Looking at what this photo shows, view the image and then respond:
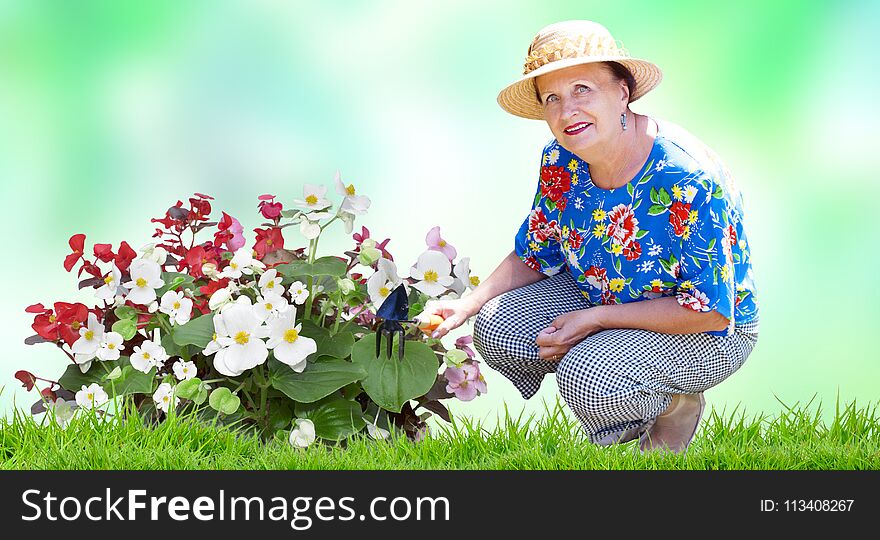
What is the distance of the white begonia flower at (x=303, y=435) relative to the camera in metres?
2.81

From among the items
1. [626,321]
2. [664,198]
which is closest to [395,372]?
[626,321]

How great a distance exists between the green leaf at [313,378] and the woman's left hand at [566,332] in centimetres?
53

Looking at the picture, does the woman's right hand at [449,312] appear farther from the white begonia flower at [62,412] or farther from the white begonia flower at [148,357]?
the white begonia flower at [62,412]

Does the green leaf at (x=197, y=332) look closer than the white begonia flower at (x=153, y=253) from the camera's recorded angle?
Yes

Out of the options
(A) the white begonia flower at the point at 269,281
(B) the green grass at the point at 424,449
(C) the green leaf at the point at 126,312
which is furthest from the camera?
(C) the green leaf at the point at 126,312

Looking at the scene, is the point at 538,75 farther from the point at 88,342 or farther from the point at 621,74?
the point at 88,342

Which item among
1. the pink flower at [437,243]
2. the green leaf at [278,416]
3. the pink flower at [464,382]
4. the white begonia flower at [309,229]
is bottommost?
the green leaf at [278,416]

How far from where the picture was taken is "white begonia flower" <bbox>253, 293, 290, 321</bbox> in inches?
109

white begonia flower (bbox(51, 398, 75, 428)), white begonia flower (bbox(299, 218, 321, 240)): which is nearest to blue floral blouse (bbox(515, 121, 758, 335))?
white begonia flower (bbox(299, 218, 321, 240))

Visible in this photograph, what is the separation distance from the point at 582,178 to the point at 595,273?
0.27 metres

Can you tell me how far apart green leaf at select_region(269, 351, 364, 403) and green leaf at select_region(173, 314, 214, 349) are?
18 centimetres

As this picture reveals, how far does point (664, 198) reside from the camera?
2.78 m

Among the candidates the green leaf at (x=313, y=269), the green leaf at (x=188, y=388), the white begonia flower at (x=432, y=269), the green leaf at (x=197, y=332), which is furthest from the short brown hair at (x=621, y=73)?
the green leaf at (x=188, y=388)
